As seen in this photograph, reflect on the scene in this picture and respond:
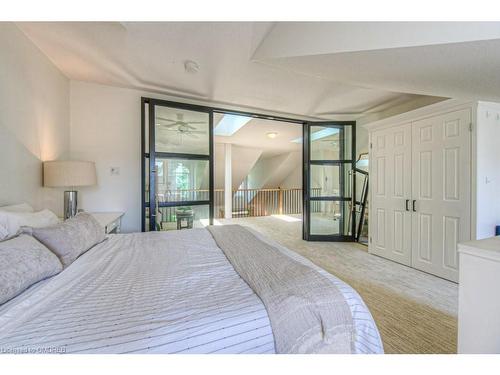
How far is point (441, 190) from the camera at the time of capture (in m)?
2.63

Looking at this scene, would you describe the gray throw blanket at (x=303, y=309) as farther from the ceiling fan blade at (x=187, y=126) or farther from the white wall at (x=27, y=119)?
the ceiling fan blade at (x=187, y=126)

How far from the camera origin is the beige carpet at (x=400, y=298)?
1.61 metres

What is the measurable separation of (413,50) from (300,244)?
131 inches

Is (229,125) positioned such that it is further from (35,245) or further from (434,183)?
(35,245)

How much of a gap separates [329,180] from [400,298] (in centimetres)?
268

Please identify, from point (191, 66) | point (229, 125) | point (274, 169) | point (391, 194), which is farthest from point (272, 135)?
point (191, 66)

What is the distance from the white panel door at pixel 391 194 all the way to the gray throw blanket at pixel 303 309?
2.54 m

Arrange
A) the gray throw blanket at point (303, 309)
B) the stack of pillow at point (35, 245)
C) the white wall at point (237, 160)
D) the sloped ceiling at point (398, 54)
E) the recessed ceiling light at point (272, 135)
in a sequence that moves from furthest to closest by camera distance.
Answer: the white wall at point (237, 160) < the recessed ceiling light at point (272, 135) < the sloped ceiling at point (398, 54) < the stack of pillow at point (35, 245) < the gray throw blanket at point (303, 309)

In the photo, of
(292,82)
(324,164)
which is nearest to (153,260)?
(292,82)

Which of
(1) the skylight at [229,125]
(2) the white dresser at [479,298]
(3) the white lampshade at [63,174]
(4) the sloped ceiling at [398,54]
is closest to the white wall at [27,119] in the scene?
(3) the white lampshade at [63,174]

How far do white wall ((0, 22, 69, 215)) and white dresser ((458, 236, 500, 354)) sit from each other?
318cm

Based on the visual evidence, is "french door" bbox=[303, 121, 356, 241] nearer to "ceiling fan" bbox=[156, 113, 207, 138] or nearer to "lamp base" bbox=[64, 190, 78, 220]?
"ceiling fan" bbox=[156, 113, 207, 138]

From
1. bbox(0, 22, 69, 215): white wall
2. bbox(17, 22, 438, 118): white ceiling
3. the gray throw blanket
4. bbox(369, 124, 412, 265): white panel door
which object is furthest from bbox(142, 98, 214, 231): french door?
bbox(369, 124, 412, 265): white panel door

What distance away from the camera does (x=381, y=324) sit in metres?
1.79
